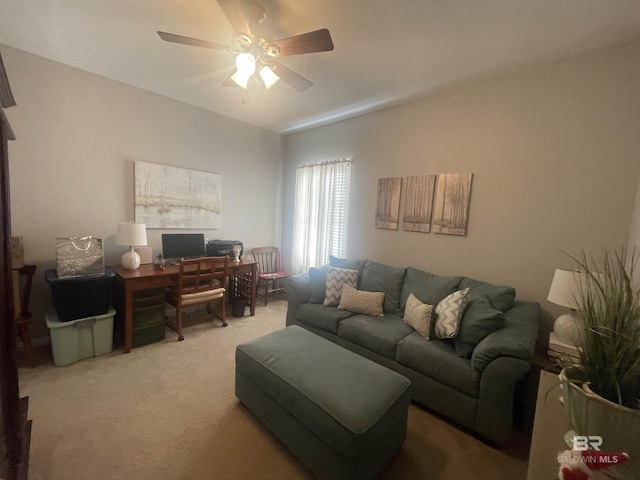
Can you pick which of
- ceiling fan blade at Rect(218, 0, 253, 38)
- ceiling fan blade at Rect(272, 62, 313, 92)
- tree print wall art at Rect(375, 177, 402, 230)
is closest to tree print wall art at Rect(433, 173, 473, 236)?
tree print wall art at Rect(375, 177, 402, 230)

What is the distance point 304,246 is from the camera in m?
4.13

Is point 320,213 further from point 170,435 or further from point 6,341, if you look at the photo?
point 6,341

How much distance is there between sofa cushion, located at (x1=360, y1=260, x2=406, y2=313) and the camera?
2.73 meters

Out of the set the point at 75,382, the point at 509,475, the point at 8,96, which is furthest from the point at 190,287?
the point at 509,475

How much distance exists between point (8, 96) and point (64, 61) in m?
2.05

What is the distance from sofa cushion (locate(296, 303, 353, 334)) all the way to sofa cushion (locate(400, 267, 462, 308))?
65cm

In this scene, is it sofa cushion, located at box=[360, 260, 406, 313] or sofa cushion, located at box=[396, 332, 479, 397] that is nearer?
sofa cushion, located at box=[396, 332, 479, 397]

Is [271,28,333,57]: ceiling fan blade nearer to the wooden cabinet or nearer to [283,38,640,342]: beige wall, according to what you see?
the wooden cabinet

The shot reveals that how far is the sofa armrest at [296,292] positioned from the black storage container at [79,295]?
1731 millimetres

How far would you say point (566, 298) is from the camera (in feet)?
5.39

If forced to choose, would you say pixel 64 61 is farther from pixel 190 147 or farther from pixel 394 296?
pixel 394 296

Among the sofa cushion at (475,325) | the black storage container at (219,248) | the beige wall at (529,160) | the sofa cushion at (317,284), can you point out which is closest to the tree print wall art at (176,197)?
the black storage container at (219,248)

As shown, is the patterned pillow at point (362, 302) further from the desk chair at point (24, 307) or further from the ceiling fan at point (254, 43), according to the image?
the desk chair at point (24, 307)

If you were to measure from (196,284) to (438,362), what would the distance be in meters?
2.45
